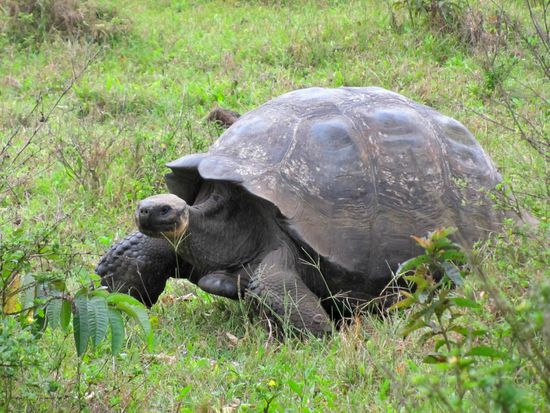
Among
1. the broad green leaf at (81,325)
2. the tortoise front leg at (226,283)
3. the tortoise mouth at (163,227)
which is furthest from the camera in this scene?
the tortoise front leg at (226,283)

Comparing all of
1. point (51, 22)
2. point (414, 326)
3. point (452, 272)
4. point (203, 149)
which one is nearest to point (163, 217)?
point (452, 272)

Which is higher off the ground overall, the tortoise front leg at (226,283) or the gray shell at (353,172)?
the gray shell at (353,172)

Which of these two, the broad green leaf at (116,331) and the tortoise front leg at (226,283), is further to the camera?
the tortoise front leg at (226,283)

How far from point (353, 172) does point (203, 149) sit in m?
2.12

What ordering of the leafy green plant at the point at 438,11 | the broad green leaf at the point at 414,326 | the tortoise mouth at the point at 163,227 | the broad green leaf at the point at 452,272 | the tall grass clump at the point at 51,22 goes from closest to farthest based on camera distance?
the broad green leaf at the point at 414,326, the broad green leaf at the point at 452,272, the tortoise mouth at the point at 163,227, the leafy green plant at the point at 438,11, the tall grass clump at the point at 51,22

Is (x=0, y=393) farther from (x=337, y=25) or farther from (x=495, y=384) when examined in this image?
(x=337, y=25)

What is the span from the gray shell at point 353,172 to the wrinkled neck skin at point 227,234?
0.17m

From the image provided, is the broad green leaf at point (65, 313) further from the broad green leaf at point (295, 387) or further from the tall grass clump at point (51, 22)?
the tall grass clump at point (51, 22)

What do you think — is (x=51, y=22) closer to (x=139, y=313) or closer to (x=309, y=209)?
(x=309, y=209)

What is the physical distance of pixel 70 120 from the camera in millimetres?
7500

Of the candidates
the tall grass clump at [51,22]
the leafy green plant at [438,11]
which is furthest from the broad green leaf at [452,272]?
the tall grass clump at [51,22]

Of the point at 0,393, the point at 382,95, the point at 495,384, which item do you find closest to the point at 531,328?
the point at 495,384

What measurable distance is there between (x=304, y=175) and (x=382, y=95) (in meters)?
0.72

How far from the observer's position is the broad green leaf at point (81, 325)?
2.71 meters
